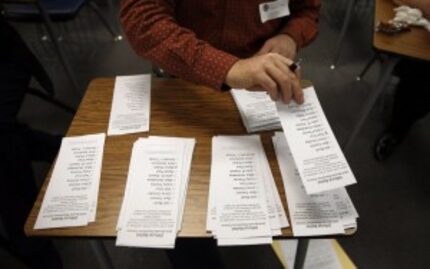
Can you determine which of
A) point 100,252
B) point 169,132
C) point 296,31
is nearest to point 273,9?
point 296,31

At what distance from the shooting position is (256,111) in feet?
2.94

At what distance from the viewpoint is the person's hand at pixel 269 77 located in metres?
0.73

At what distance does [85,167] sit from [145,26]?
1.22 ft

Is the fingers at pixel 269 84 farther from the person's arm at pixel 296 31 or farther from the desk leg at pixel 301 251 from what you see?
the desk leg at pixel 301 251

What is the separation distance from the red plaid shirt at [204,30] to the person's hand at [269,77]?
0.10ft

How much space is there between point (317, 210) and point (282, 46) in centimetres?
50

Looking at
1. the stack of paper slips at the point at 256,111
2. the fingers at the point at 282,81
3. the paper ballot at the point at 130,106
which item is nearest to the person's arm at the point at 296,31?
the stack of paper slips at the point at 256,111

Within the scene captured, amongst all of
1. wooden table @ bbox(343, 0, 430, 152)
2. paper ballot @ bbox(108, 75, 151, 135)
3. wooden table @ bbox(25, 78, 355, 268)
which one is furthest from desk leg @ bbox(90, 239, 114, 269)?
wooden table @ bbox(343, 0, 430, 152)

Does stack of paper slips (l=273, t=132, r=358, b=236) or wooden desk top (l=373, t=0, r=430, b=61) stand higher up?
wooden desk top (l=373, t=0, r=430, b=61)

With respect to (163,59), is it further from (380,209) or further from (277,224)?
(380,209)

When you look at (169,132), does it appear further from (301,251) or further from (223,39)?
(301,251)

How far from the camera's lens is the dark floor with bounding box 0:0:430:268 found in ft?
4.78

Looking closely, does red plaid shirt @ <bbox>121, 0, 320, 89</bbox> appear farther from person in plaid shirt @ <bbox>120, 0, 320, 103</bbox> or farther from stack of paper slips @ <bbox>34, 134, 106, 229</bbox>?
stack of paper slips @ <bbox>34, 134, 106, 229</bbox>

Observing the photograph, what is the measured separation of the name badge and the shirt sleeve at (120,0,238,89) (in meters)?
0.23
